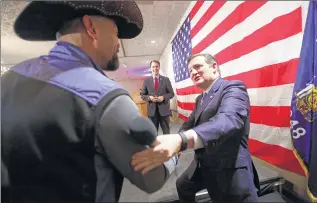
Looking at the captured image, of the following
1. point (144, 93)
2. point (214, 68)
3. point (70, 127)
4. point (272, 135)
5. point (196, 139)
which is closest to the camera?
point (70, 127)

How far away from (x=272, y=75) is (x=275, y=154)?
1.15 ft

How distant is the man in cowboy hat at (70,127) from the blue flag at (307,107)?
21.1 inches

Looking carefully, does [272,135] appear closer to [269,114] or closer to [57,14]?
[269,114]

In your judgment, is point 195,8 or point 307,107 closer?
point 307,107

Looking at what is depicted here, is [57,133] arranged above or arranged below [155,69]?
below

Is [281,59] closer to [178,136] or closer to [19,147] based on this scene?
[178,136]

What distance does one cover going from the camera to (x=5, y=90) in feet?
0.95

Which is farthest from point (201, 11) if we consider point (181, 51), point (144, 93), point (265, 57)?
point (144, 93)

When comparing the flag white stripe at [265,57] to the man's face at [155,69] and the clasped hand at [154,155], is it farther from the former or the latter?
the clasped hand at [154,155]

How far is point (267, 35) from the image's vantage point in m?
0.60

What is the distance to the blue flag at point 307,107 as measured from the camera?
0.53m

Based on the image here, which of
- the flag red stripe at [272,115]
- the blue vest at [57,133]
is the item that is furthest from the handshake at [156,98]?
the flag red stripe at [272,115]

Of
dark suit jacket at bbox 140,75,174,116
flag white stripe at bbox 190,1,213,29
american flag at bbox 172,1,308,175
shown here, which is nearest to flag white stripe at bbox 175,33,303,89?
american flag at bbox 172,1,308,175

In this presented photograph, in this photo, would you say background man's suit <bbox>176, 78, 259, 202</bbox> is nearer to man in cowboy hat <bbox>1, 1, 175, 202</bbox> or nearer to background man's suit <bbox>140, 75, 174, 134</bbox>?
background man's suit <bbox>140, 75, 174, 134</bbox>
